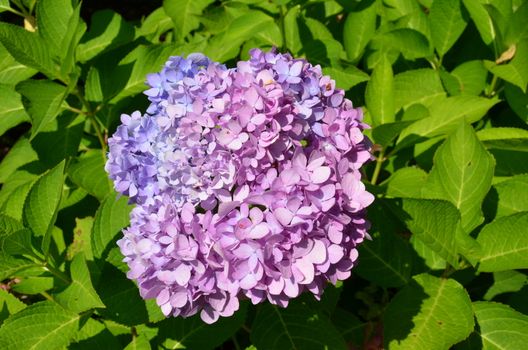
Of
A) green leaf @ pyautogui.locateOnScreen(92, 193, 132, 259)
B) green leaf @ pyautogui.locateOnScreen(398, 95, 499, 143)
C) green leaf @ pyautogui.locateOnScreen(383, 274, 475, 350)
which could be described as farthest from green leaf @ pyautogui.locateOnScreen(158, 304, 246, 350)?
green leaf @ pyautogui.locateOnScreen(398, 95, 499, 143)

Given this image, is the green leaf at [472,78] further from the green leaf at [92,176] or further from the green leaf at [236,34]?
the green leaf at [92,176]

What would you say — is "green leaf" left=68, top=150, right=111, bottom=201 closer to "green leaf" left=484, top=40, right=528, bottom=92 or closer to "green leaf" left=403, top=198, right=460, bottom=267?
"green leaf" left=403, top=198, right=460, bottom=267

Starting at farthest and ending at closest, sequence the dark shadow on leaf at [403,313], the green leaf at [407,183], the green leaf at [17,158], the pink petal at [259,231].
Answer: the green leaf at [17,158] < the green leaf at [407,183] < the dark shadow on leaf at [403,313] < the pink petal at [259,231]

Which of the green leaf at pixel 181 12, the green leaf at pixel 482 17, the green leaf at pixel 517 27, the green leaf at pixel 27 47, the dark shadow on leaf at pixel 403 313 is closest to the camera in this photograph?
the dark shadow on leaf at pixel 403 313

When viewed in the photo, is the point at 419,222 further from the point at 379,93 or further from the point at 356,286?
the point at 356,286

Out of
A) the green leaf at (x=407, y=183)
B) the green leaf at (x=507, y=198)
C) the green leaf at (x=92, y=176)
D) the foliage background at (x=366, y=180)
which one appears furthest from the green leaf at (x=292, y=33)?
the green leaf at (x=507, y=198)

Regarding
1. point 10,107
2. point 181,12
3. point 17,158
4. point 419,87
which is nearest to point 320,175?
point 419,87
